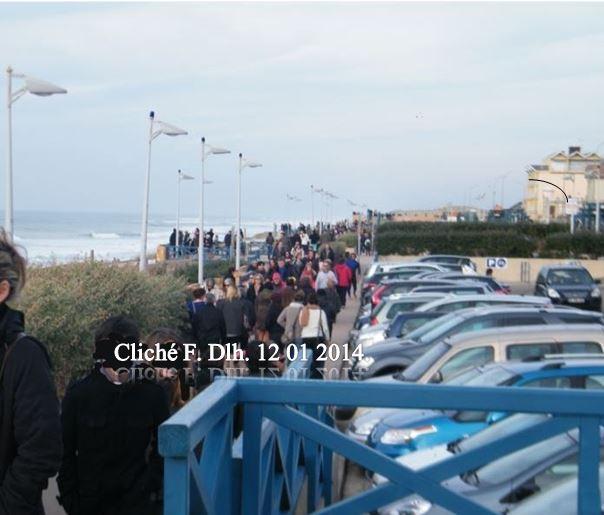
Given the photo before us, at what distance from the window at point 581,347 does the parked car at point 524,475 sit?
588 cm

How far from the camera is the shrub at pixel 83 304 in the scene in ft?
38.0

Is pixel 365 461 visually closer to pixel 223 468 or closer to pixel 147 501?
pixel 223 468

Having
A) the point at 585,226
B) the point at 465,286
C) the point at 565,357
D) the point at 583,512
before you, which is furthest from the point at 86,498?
the point at 585,226

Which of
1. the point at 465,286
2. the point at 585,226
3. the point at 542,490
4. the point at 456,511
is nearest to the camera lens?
the point at 456,511

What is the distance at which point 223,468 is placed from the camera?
435 cm

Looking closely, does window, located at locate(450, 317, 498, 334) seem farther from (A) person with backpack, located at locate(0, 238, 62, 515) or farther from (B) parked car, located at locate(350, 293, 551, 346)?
(A) person with backpack, located at locate(0, 238, 62, 515)

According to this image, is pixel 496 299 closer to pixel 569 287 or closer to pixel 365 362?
pixel 365 362

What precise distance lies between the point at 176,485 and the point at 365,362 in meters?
11.3

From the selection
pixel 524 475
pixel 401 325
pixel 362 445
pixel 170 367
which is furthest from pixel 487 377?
pixel 401 325

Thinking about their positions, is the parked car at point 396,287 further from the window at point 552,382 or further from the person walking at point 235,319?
the window at point 552,382

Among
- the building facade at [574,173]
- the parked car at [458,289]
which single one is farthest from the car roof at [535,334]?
the parked car at [458,289]

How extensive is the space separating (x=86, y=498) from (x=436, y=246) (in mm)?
49572

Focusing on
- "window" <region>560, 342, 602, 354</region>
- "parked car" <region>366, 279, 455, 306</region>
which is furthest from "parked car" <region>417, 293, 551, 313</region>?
"window" <region>560, 342, 602, 354</region>

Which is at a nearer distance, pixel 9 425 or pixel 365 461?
pixel 9 425
